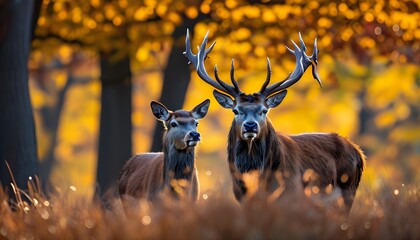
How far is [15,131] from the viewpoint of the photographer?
14.2 metres

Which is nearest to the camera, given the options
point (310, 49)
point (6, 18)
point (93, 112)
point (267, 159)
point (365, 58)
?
point (267, 159)

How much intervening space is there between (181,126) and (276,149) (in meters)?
1.27

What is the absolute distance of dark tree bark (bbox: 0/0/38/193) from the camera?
14.1 m

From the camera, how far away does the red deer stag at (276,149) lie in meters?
11.3

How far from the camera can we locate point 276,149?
1155 centimetres

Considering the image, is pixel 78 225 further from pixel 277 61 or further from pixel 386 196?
pixel 277 61

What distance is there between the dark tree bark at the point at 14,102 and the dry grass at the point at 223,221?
16.8 feet

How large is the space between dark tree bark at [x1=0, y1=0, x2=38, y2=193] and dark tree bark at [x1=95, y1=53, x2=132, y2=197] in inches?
161

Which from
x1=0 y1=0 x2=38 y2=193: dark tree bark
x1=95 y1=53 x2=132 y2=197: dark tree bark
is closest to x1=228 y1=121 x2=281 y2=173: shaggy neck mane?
x1=0 y1=0 x2=38 y2=193: dark tree bark

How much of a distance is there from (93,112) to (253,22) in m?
16.5

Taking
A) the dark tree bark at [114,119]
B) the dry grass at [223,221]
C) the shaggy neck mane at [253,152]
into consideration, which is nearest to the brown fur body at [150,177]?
the shaggy neck mane at [253,152]

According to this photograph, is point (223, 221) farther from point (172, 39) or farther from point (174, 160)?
point (172, 39)

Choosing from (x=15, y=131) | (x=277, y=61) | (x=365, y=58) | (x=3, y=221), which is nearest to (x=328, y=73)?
(x=365, y=58)

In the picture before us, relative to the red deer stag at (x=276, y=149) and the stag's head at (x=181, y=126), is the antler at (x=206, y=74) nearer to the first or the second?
the red deer stag at (x=276, y=149)
